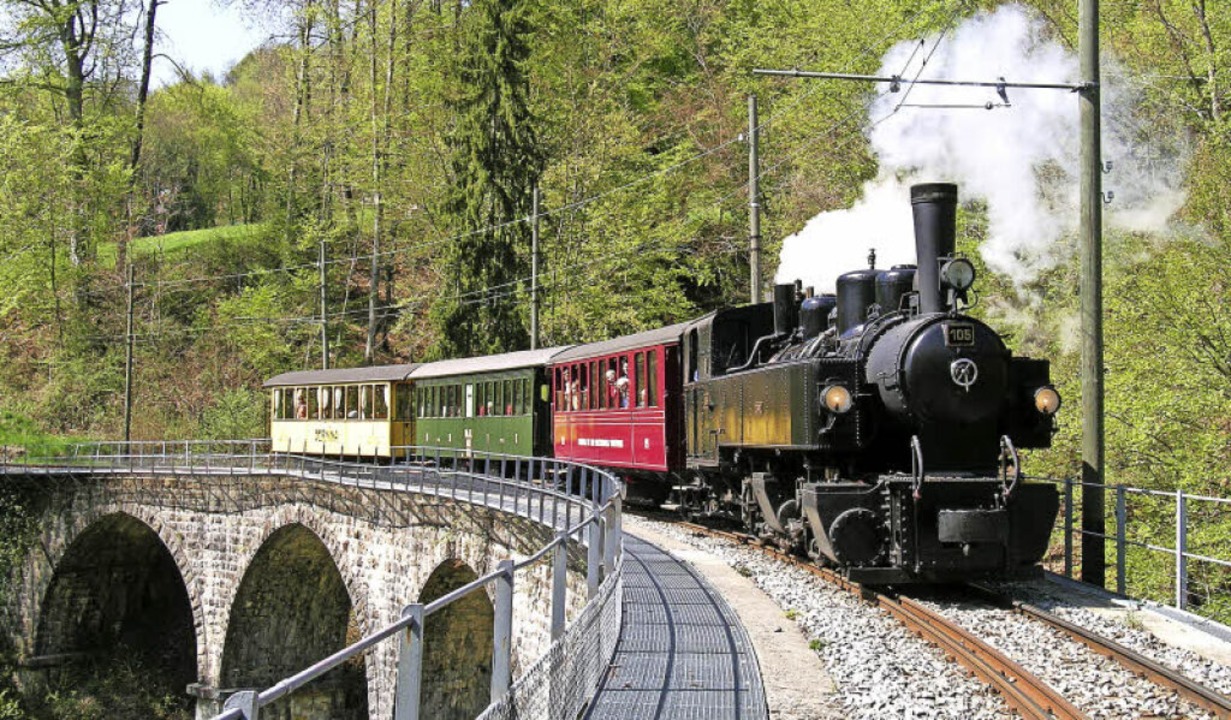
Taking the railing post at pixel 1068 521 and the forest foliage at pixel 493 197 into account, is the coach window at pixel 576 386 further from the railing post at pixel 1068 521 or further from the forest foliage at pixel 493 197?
→ the railing post at pixel 1068 521

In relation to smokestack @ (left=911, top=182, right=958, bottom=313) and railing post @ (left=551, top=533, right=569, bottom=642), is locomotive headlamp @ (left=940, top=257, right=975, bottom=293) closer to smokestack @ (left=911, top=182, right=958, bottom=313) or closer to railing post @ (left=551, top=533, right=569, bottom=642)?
smokestack @ (left=911, top=182, right=958, bottom=313)

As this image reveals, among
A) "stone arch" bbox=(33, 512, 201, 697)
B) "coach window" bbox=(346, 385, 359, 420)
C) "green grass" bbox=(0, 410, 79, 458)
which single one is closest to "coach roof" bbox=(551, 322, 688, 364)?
"coach window" bbox=(346, 385, 359, 420)

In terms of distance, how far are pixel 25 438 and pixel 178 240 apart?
57.0 feet

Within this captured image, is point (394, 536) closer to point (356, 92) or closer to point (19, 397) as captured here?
point (356, 92)

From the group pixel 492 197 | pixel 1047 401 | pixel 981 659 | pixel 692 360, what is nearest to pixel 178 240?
pixel 492 197

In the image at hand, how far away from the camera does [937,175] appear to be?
55.1 feet

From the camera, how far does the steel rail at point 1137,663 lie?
639cm

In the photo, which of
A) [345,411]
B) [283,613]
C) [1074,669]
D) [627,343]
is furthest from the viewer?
[345,411]

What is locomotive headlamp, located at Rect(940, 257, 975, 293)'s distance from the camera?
10.4 meters

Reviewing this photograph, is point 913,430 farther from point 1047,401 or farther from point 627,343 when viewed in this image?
point 627,343

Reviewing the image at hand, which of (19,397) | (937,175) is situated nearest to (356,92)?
(19,397)

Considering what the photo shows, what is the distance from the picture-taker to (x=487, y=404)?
86.6ft

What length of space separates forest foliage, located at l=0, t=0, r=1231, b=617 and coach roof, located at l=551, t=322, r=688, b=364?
18.3 feet

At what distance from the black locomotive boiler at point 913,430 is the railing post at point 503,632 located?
5107 millimetres
